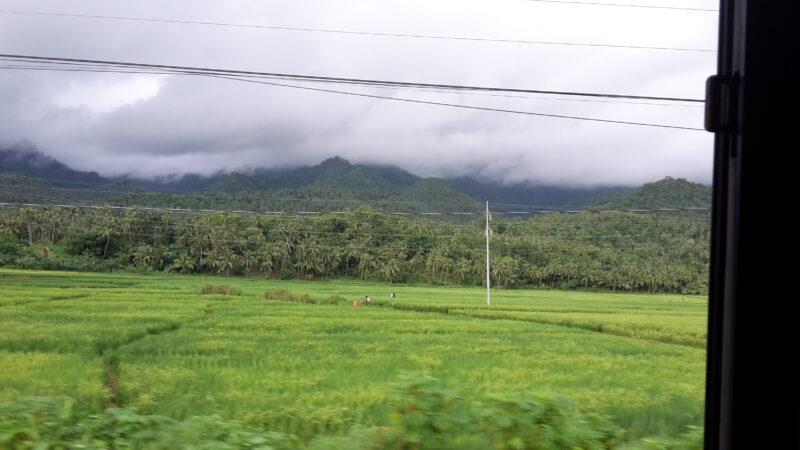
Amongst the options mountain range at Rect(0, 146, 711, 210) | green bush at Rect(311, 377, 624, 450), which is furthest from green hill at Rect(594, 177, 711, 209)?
green bush at Rect(311, 377, 624, 450)

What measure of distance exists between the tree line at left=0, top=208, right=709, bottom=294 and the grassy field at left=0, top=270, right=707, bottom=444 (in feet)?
0.44

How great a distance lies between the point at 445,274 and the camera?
439 cm

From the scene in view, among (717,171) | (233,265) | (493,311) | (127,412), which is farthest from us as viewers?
(493,311)

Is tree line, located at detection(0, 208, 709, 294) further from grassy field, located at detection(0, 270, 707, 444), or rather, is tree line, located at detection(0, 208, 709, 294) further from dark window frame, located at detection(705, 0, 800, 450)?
dark window frame, located at detection(705, 0, 800, 450)

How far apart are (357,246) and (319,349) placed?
1022mm

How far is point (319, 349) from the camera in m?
3.56

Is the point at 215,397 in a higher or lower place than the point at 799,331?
lower

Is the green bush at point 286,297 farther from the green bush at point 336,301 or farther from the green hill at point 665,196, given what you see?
the green hill at point 665,196

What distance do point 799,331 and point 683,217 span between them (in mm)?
1037

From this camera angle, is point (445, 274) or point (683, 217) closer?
point (683, 217)

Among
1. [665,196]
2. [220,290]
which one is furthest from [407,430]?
[220,290]

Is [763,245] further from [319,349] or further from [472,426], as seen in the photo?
[319,349]

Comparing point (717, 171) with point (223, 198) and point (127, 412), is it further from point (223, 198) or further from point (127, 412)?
point (223, 198)

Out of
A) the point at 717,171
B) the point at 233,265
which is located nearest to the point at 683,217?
the point at 717,171
